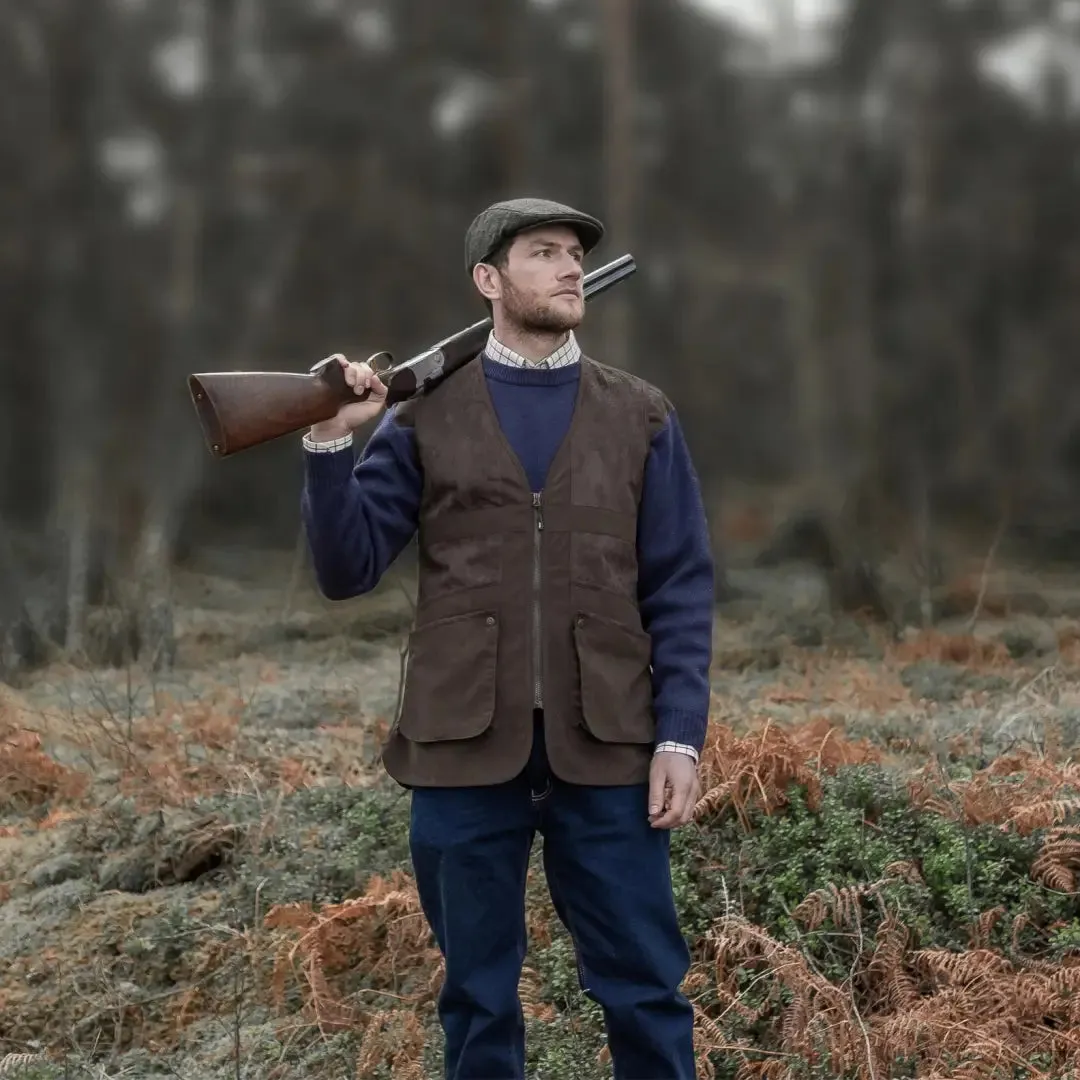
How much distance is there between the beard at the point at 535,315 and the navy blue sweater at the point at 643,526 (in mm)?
108

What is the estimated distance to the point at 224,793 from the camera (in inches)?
256

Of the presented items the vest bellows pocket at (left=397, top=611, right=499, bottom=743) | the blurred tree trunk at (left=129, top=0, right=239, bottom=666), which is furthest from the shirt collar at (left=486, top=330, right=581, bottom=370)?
the blurred tree trunk at (left=129, top=0, right=239, bottom=666)

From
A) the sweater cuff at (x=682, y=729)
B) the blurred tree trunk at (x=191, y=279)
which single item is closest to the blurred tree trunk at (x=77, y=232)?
the blurred tree trunk at (x=191, y=279)

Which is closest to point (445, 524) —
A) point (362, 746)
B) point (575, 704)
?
point (575, 704)

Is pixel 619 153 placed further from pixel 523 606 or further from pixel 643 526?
pixel 523 606

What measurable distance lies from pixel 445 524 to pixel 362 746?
167 inches

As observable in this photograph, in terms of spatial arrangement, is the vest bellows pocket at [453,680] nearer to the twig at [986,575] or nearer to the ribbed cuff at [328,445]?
the ribbed cuff at [328,445]

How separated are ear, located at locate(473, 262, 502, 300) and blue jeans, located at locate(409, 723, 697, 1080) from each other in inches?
39.5

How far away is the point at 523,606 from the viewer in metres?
3.30

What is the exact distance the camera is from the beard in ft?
11.0

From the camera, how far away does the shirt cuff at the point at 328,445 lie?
3205 millimetres

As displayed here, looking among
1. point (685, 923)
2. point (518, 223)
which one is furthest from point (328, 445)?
point (685, 923)

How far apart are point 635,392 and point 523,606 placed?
594 millimetres

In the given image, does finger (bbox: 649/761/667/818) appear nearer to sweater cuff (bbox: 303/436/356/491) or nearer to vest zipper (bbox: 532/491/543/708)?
vest zipper (bbox: 532/491/543/708)
